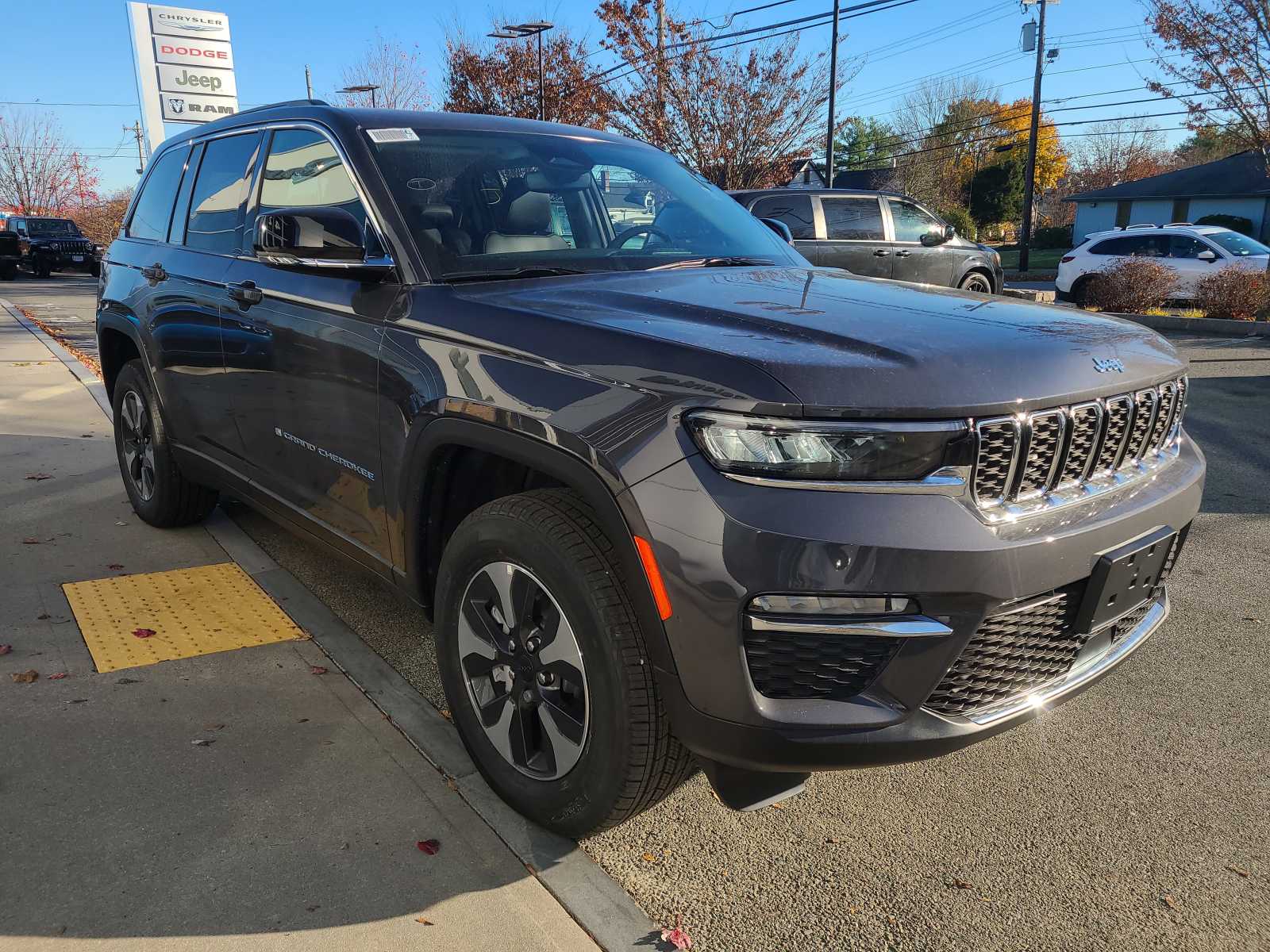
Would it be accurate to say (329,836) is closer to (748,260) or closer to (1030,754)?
(1030,754)

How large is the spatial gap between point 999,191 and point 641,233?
5467 cm

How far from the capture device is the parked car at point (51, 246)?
31.8 metres

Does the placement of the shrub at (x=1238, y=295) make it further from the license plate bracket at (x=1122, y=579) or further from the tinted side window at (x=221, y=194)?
the tinted side window at (x=221, y=194)

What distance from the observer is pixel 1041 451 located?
210 cm

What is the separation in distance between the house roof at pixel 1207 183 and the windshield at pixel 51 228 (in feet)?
145

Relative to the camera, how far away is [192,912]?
2.19 metres

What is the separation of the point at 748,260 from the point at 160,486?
3.15m

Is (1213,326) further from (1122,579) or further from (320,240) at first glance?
(320,240)

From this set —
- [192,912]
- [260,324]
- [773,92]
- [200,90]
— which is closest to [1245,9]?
[773,92]

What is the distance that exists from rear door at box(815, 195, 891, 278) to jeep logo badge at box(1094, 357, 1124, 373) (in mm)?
9315

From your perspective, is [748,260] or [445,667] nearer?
[445,667]

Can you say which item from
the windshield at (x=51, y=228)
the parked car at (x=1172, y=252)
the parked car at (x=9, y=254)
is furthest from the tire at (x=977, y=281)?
the windshield at (x=51, y=228)

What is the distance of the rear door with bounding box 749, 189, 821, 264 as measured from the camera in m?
11.2

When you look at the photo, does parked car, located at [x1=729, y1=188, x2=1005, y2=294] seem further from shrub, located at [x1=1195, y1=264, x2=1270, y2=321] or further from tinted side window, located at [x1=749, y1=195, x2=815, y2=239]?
shrub, located at [x1=1195, y1=264, x2=1270, y2=321]
